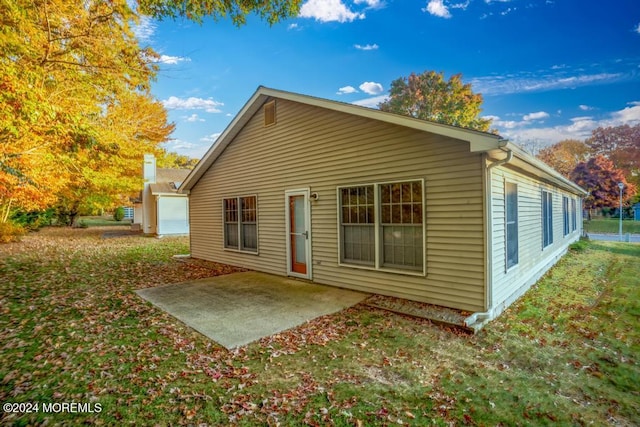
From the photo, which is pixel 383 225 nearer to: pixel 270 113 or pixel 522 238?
pixel 522 238

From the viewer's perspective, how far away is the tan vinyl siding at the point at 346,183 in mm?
4938

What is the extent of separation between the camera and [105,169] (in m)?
16.4

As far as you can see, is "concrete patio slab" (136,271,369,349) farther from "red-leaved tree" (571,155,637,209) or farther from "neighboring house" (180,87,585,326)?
"red-leaved tree" (571,155,637,209)

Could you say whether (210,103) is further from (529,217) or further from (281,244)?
(529,217)

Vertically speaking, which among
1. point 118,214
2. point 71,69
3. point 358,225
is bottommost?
point 358,225

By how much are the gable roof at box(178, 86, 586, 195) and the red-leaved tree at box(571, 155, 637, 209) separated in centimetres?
2530

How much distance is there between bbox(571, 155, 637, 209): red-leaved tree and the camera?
2675 centimetres

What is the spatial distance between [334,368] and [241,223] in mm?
6762

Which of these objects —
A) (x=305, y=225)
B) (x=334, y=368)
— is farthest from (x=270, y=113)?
(x=334, y=368)

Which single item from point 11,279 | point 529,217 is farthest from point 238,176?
point 529,217

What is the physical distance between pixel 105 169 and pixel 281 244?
14088mm

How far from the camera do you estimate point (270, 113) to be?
8305 millimetres

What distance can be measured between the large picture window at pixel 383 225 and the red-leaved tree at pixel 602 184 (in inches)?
1237

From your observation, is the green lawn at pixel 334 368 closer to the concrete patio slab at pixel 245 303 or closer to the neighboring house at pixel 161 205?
the concrete patio slab at pixel 245 303
